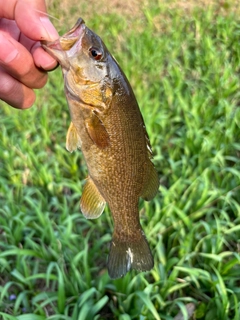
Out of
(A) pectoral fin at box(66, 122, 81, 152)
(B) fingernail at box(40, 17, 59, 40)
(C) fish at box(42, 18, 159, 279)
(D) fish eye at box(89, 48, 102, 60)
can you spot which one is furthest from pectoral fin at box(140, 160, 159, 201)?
(B) fingernail at box(40, 17, 59, 40)

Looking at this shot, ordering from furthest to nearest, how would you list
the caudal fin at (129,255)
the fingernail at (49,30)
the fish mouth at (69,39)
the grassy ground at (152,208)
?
the grassy ground at (152,208) < the caudal fin at (129,255) < the fingernail at (49,30) < the fish mouth at (69,39)

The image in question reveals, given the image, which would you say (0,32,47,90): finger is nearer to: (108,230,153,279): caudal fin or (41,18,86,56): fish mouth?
(41,18,86,56): fish mouth

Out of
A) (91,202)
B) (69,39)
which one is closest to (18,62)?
(69,39)

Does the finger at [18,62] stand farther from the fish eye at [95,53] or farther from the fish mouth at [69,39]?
the fish eye at [95,53]

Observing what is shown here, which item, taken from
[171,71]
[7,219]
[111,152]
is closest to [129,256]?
[111,152]

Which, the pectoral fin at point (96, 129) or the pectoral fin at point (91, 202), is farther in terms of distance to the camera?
the pectoral fin at point (91, 202)

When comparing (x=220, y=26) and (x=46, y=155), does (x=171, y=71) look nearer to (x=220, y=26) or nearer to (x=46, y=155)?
(x=220, y=26)

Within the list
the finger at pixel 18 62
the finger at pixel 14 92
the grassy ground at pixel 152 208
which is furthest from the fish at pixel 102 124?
the grassy ground at pixel 152 208
